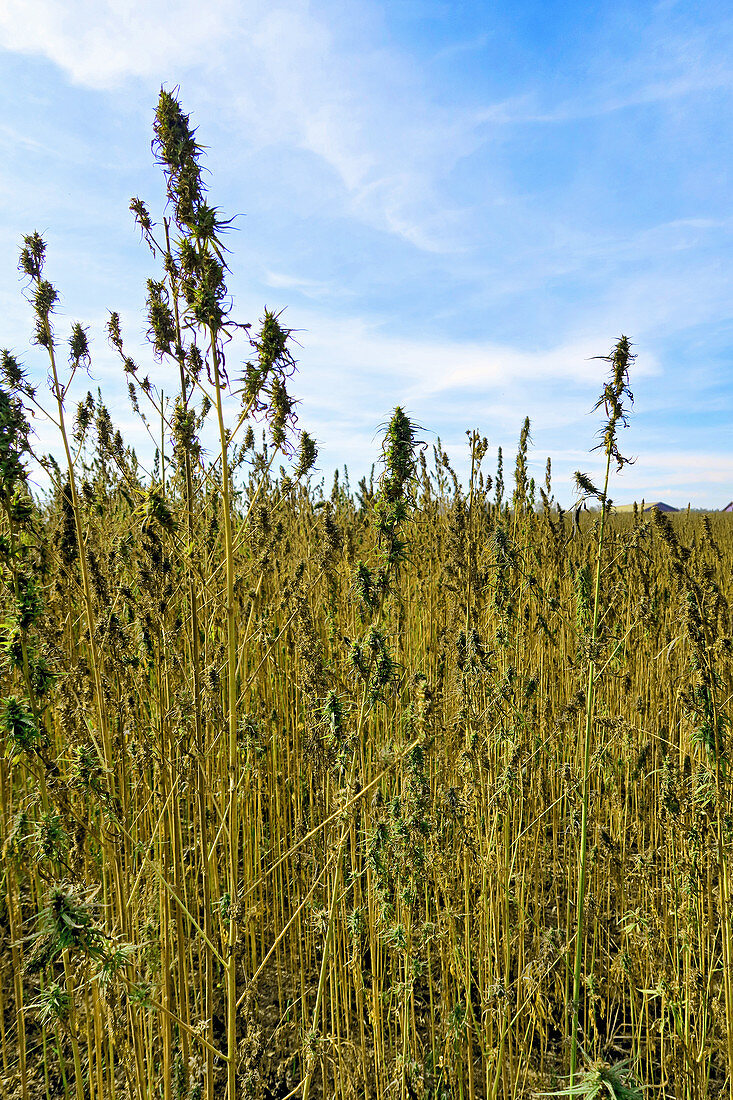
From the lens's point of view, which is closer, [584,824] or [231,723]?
[231,723]

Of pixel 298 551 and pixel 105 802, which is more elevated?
pixel 298 551

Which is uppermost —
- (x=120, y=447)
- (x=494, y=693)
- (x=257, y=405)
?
(x=120, y=447)

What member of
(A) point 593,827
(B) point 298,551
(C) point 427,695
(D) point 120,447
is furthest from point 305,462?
(B) point 298,551

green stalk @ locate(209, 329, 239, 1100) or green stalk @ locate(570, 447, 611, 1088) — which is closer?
green stalk @ locate(209, 329, 239, 1100)

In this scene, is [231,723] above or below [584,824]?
above

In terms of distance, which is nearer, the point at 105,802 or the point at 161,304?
the point at 105,802

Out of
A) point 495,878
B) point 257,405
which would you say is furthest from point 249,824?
point 257,405

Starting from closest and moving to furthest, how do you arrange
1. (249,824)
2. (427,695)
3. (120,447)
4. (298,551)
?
1. (427,695)
2. (249,824)
3. (120,447)
4. (298,551)

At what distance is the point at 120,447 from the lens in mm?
2895

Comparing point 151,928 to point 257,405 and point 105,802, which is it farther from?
point 257,405

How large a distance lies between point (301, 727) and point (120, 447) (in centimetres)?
165

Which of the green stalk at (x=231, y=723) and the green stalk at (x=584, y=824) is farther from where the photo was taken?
the green stalk at (x=584, y=824)

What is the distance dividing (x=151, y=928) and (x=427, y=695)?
1.02 m

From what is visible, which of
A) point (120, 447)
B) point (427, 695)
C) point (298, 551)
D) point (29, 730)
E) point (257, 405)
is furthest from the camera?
point (298, 551)
